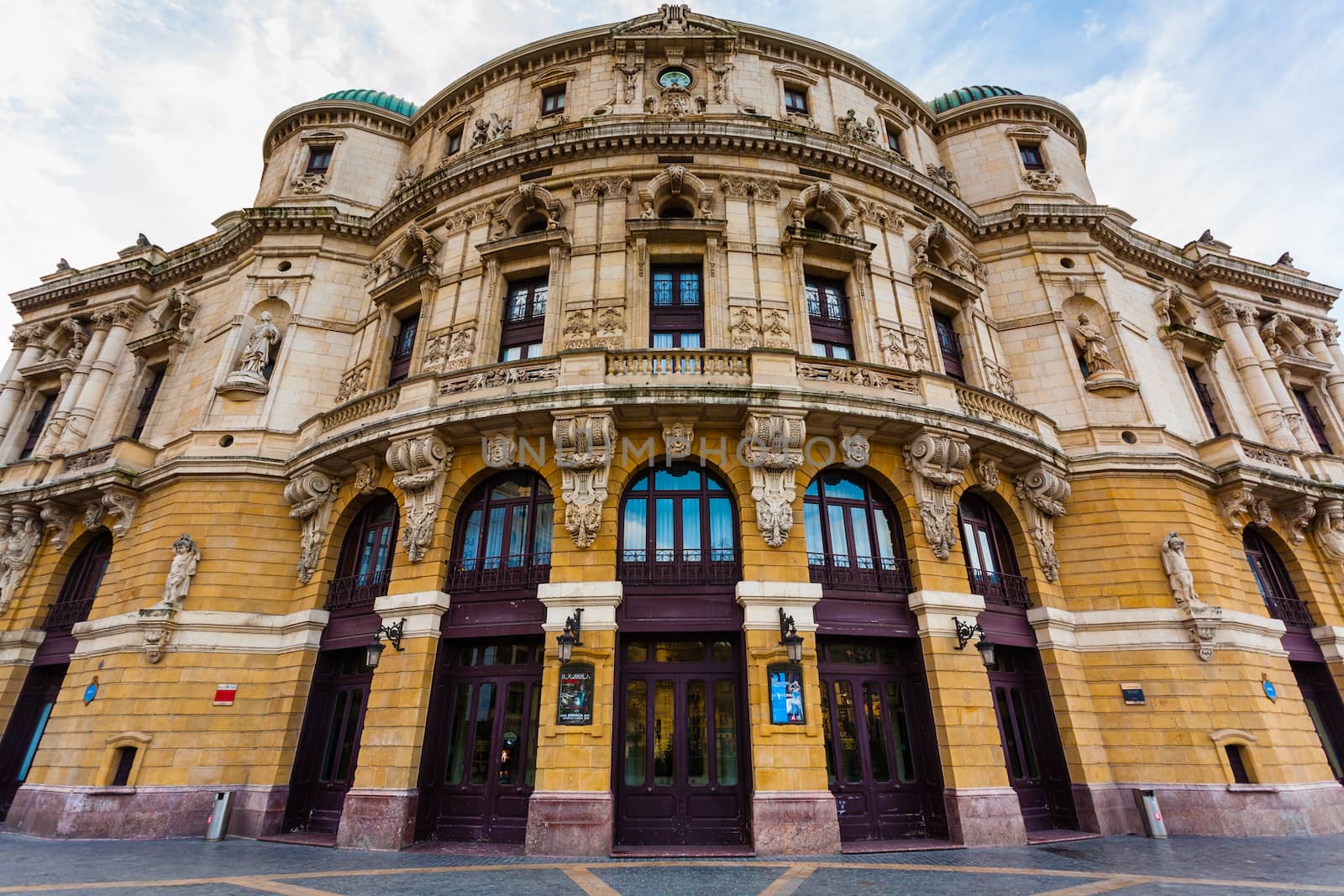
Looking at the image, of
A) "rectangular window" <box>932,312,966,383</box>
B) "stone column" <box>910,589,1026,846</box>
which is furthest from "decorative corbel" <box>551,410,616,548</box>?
"rectangular window" <box>932,312,966,383</box>

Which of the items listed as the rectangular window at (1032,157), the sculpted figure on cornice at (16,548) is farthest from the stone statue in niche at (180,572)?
the rectangular window at (1032,157)

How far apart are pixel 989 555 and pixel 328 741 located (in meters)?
18.5

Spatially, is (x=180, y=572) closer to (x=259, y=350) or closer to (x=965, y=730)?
(x=259, y=350)

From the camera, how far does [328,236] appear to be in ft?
78.6

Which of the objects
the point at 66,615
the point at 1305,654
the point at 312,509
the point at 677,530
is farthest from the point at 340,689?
the point at 1305,654

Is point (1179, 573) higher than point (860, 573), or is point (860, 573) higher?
point (1179, 573)

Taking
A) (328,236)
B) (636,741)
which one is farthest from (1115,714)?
(328,236)

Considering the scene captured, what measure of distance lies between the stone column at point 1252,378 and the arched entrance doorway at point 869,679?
18078 mm

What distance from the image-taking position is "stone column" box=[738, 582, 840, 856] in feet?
41.5

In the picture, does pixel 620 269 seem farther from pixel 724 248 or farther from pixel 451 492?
pixel 451 492

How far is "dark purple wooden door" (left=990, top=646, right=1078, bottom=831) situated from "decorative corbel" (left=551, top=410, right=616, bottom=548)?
10.9 meters

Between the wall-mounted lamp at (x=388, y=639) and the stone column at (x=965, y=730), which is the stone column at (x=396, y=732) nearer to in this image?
the wall-mounted lamp at (x=388, y=639)

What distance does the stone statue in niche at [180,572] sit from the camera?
55.7 ft

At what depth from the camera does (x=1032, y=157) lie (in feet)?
89.1
